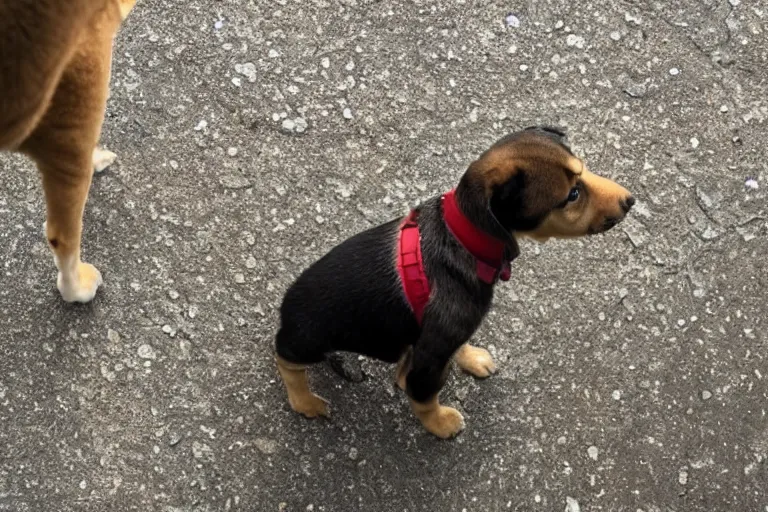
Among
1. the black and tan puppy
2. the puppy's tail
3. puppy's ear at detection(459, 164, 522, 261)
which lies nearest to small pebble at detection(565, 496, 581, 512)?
the black and tan puppy

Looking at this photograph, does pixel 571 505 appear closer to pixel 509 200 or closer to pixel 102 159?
pixel 509 200

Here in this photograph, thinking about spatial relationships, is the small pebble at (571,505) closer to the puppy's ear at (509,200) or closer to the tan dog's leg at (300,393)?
the tan dog's leg at (300,393)

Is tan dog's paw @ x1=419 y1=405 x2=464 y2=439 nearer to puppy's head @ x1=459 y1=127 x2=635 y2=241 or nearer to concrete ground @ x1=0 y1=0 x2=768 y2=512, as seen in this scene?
concrete ground @ x1=0 y1=0 x2=768 y2=512

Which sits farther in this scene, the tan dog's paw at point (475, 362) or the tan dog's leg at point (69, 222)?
the tan dog's paw at point (475, 362)

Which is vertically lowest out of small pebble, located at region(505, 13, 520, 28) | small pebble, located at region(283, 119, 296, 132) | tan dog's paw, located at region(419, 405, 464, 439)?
tan dog's paw, located at region(419, 405, 464, 439)

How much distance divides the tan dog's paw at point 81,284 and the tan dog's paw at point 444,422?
122 cm

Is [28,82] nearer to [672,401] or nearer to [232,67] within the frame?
[232,67]

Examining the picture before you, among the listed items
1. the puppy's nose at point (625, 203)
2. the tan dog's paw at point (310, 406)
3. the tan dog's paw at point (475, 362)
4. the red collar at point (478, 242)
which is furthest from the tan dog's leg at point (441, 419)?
the puppy's nose at point (625, 203)

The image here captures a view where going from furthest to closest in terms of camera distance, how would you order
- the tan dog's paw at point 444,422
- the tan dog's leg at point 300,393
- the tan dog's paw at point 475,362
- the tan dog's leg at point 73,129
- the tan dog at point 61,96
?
the tan dog's paw at point 475,362
the tan dog's paw at point 444,422
the tan dog's leg at point 300,393
the tan dog's leg at point 73,129
the tan dog at point 61,96

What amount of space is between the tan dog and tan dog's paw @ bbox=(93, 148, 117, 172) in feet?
1.43

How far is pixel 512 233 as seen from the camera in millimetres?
2451

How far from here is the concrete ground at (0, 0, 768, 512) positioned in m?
2.95

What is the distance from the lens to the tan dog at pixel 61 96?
1688 mm

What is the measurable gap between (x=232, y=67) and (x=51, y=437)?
160 cm
